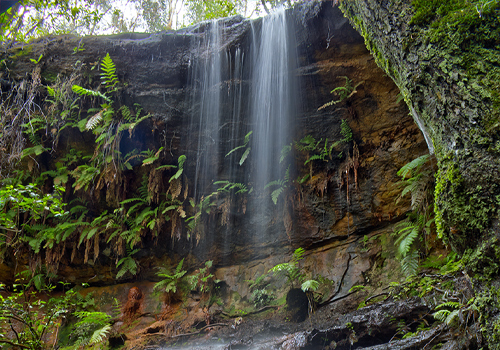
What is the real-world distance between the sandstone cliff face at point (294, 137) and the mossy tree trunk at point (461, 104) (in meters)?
4.15

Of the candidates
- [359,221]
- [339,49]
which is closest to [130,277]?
[359,221]

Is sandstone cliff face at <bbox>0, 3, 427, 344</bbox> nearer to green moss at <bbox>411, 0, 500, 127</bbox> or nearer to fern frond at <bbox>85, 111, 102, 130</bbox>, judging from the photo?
fern frond at <bbox>85, 111, 102, 130</bbox>

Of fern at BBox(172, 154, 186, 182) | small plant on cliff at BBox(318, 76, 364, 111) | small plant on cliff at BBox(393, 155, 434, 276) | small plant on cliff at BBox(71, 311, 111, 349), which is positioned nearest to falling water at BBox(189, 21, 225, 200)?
fern at BBox(172, 154, 186, 182)

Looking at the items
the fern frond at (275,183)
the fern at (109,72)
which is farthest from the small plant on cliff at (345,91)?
the fern at (109,72)

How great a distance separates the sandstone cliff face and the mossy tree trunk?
13.6ft

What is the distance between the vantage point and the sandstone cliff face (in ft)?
19.4

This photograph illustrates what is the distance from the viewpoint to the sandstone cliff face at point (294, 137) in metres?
5.92

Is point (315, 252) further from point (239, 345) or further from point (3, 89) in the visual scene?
point (3, 89)

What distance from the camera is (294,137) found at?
693cm

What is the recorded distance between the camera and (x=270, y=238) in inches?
273

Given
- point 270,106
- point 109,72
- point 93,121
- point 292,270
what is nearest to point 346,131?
point 270,106

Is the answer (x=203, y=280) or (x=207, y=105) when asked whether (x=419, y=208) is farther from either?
(x=207, y=105)

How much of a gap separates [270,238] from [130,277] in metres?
3.57

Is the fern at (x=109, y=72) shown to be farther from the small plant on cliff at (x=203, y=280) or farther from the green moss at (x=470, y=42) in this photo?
the green moss at (x=470, y=42)
